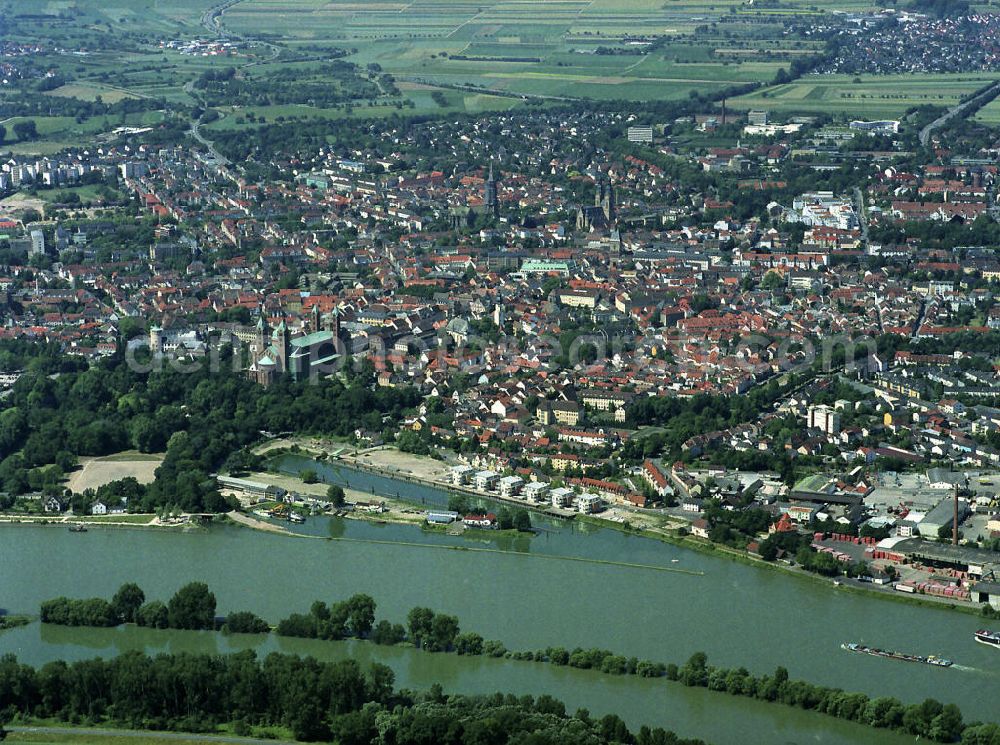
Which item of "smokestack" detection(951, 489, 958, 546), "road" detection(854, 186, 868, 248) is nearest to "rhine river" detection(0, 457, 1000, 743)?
"smokestack" detection(951, 489, 958, 546)

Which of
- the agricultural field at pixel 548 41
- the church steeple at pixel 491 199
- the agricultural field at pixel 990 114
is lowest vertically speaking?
the church steeple at pixel 491 199

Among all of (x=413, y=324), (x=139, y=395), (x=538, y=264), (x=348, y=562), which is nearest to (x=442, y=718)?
(x=348, y=562)

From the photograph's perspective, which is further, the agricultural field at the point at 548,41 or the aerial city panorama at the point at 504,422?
the agricultural field at the point at 548,41

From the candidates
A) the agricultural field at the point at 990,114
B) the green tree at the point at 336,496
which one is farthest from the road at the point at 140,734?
the agricultural field at the point at 990,114

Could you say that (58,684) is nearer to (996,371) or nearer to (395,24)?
(996,371)

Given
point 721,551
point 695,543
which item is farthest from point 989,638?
point 695,543

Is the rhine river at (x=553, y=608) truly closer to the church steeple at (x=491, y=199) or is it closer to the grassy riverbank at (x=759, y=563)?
the grassy riverbank at (x=759, y=563)

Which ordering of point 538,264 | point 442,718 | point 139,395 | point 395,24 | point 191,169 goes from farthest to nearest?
point 395,24 < point 191,169 < point 538,264 < point 139,395 < point 442,718
